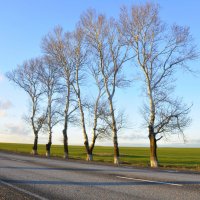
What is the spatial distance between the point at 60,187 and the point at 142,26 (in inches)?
831

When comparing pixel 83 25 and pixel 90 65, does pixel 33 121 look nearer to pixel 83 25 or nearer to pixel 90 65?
pixel 90 65

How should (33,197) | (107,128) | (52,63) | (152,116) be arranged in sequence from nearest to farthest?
(33,197) < (152,116) < (107,128) < (52,63)

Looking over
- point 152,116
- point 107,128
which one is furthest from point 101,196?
point 107,128

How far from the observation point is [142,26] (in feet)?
97.1

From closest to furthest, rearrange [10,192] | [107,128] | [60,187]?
[10,192]
[60,187]
[107,128]

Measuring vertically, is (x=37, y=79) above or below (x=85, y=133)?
above

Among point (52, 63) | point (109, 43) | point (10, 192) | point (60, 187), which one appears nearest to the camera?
point (10, 192)

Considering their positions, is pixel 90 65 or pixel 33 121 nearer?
pixel 90 65

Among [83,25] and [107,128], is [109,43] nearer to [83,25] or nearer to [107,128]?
[83,25]

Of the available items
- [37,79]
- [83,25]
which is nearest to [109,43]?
[83,25]

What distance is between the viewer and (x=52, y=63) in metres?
41.7

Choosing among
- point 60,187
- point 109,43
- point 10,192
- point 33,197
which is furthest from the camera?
point 109,43

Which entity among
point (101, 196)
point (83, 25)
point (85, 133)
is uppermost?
point (83, 25)

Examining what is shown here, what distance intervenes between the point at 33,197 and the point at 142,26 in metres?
22.8
